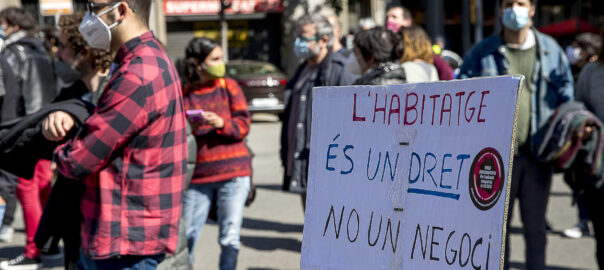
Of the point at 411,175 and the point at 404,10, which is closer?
the point at 411,175

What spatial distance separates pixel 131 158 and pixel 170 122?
0.22 m

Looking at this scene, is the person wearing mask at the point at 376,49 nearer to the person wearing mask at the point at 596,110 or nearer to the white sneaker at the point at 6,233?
the person wearing mask at the point at 596,110

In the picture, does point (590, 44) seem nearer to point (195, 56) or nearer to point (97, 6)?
point (195, 56)

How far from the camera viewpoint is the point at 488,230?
232 centimetres

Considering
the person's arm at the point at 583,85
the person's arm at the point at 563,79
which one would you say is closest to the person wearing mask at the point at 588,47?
the person's arm at the point at 583,85

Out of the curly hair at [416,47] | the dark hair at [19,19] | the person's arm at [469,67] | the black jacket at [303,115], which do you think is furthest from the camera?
the dark hair at [19,19]

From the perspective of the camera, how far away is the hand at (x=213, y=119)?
4723 millimetres

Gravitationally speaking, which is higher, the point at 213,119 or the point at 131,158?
the point at 131,158

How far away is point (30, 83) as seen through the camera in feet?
22.3

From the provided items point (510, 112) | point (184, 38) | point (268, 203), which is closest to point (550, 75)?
point (510, 112)

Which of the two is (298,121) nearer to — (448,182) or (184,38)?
(448,182)

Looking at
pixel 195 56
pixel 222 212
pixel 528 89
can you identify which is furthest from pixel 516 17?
→ pixel 222 212

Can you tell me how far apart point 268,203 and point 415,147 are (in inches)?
258

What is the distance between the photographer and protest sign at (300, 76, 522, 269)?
2.36m
